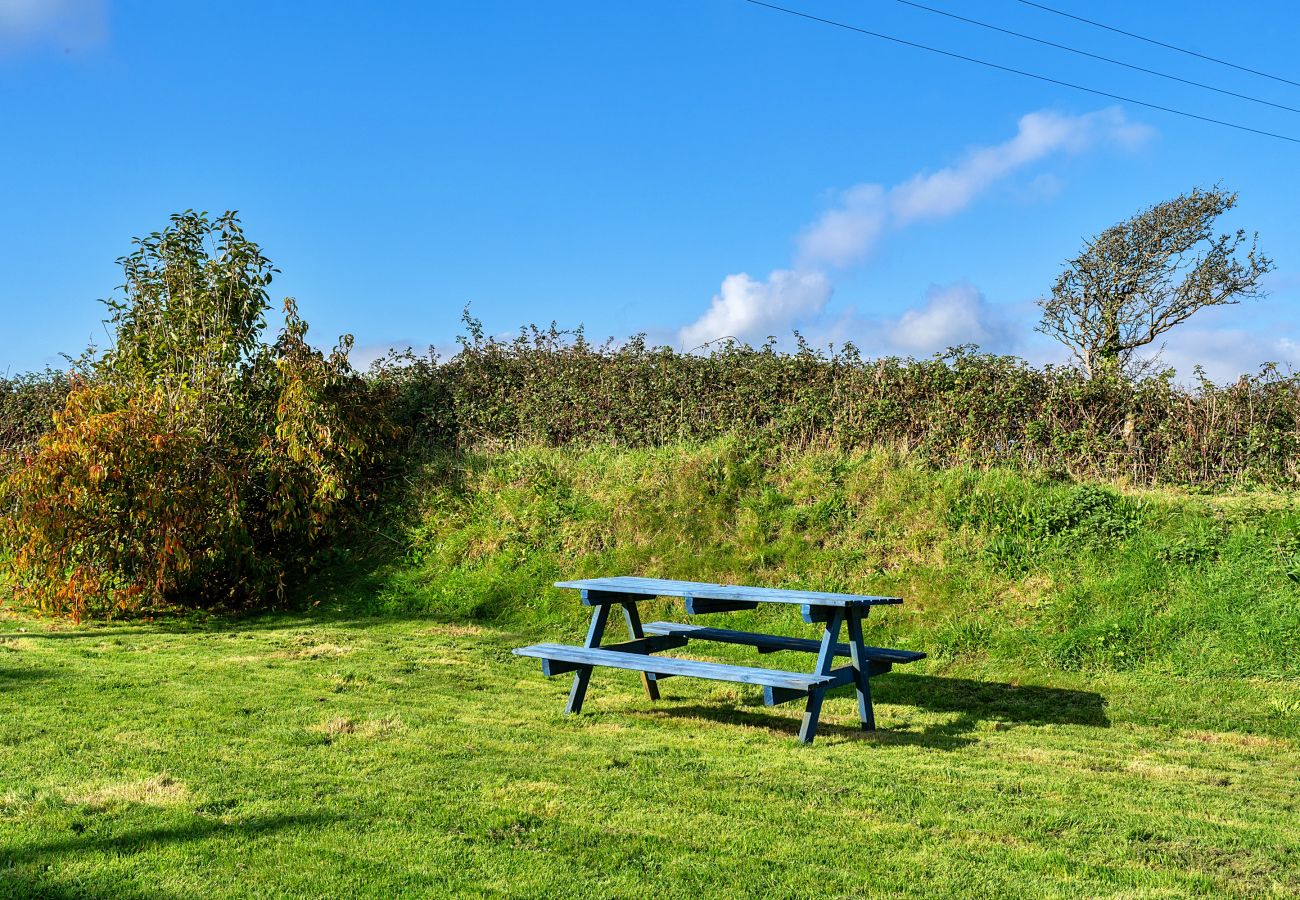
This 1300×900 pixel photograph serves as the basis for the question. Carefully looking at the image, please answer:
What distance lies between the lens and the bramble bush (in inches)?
428

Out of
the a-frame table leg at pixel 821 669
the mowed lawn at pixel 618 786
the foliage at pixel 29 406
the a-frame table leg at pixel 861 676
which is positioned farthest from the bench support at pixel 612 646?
the foliage at pixel 29 406

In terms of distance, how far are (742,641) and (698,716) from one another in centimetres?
64

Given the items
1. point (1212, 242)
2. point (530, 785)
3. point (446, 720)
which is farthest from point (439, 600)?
point (1212, 242)

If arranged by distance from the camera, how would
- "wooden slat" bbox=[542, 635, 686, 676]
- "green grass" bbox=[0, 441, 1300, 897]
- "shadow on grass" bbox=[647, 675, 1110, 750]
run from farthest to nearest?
"wooden slat" bbox=[542, 635, 686, 676] < "shadow on grass" bbox=[647, 675, 1110, 750] < "green grass" bbox=[0, 441, 1300, 897]

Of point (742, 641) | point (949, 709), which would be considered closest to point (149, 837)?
point (742, 641)

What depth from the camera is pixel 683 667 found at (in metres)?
6.61

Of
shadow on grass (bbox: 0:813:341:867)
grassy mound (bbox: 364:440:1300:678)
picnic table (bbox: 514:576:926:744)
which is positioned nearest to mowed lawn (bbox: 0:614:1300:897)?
shadow on grass (bbox: 0:813:341:867)

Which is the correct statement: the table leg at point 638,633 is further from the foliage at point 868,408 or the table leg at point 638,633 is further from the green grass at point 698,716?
the foliage at point 868,408

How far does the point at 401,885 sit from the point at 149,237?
11.3 metres

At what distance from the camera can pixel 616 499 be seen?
40.2ft

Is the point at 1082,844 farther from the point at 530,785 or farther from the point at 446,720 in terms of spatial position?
the point at 446,720

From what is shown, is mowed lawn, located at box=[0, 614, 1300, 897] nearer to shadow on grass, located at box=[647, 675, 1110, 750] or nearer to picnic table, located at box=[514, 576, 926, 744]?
shadow on grass, located at box=[647, 675, 1110, 750]

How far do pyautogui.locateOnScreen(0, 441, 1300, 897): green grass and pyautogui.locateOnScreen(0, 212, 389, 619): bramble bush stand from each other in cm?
69

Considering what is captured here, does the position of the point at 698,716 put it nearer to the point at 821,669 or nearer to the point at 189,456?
the point at 821,669
